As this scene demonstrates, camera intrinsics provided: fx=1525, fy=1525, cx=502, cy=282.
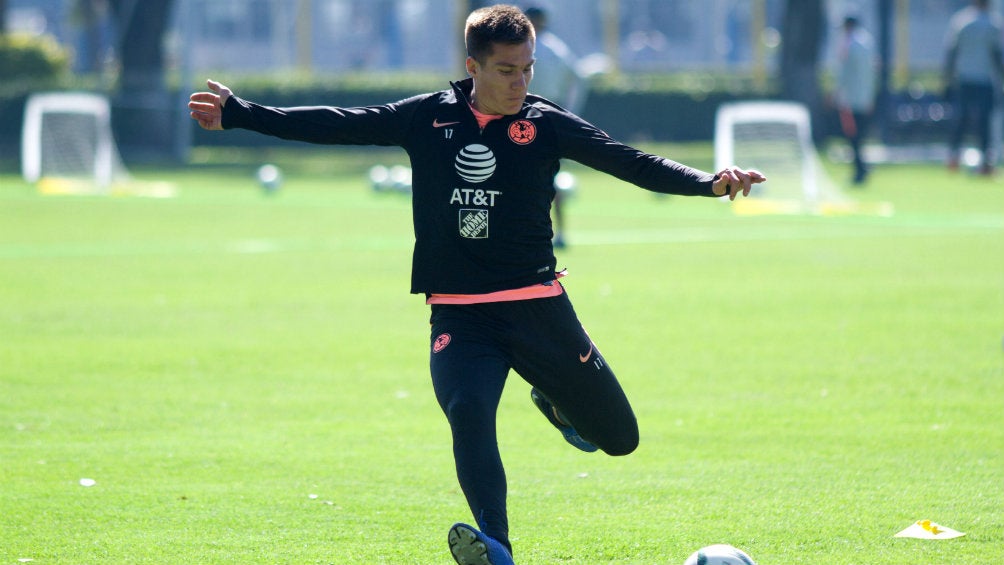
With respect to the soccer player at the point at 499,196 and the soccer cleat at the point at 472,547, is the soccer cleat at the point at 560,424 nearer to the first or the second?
the soccer player at the point at 499,196

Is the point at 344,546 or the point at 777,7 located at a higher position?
the point at 777,7

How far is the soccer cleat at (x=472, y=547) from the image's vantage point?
458 centimetres

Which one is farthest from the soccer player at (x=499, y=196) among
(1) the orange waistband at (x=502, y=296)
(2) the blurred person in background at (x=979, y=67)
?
(2) the blurred person in background at (x=979, y=67)

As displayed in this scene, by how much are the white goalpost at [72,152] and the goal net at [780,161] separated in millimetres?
8980

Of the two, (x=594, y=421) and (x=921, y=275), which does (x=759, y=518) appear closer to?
(x=594, y=421)

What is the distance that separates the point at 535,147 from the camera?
212 inches

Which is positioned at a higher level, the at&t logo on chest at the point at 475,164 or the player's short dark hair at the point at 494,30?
the player's short dark hair at the point at 494,30

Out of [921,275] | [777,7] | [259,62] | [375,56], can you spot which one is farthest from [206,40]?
[921,275]

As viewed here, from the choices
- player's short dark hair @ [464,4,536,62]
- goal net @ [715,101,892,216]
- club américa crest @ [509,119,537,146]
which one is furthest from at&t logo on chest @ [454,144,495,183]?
goal net @ [715,101,892,216]

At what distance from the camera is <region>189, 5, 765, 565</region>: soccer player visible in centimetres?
527

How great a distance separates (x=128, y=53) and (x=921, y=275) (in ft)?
78.7

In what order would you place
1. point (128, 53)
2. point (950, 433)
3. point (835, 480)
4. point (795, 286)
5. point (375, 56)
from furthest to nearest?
point (375, 56) → point (128, 53) → point (795, 286) → point (950, 433) → point (835, 480)

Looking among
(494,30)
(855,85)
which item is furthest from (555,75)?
(494,30)

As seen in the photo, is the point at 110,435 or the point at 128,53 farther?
the point at 128,53
